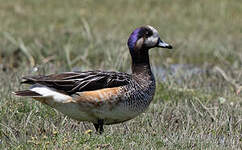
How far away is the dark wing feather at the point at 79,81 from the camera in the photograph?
14.9ft

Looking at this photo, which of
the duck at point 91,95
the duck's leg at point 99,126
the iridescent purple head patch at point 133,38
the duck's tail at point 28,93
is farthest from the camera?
the iridescent purple head patch at point 133,38

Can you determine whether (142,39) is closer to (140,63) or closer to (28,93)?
(140,63)

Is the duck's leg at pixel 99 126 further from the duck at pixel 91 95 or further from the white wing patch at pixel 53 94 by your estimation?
the white wing patch at pixel 53 94

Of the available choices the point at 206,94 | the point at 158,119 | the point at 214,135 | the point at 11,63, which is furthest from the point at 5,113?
the point at 11,63

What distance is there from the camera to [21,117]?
16.5ft

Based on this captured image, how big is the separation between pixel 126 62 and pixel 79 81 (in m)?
3.34

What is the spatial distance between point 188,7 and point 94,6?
2276 mm

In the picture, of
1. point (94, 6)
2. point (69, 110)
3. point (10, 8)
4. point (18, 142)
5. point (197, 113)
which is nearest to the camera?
point (18, 142)

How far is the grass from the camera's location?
4438 millimetres

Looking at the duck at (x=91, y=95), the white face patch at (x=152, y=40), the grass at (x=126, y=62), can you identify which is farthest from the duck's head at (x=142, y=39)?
the grass at (x=126, y=62)

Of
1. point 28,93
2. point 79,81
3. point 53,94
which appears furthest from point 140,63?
point 28,93

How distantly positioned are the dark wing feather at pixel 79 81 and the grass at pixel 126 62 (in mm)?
355

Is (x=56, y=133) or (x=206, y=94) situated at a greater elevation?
(x=56, y=133)

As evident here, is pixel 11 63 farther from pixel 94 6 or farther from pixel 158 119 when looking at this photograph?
pixel 94 6
